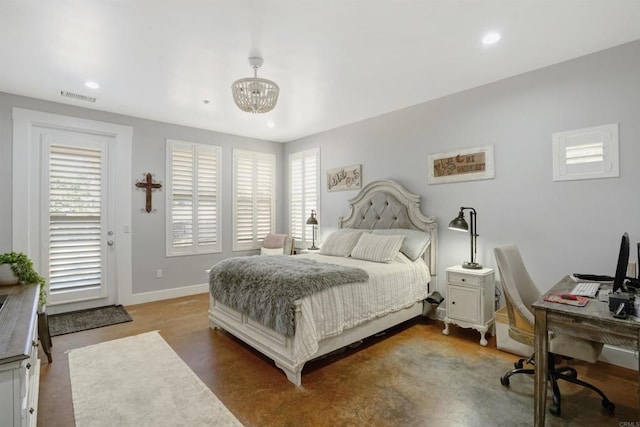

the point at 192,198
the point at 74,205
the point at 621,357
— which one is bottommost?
the point at 621,357

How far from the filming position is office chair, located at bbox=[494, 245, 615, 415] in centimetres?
190

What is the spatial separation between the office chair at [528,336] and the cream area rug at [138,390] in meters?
2.00

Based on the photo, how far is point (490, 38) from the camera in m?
2.46

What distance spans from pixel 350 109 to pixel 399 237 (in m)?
1.83

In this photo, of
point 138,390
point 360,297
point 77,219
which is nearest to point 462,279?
point 360,297

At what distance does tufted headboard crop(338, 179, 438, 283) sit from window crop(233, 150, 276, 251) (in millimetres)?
1719

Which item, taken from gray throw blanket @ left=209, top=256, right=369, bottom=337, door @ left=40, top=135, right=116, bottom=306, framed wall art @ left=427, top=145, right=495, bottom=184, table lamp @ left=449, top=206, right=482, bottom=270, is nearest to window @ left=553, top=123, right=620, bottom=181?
framed wall art @ left=427, top=145, right=495, bottom=184

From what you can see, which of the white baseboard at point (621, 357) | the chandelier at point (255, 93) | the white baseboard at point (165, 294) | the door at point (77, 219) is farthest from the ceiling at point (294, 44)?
the white baseboard at point (165, 294)

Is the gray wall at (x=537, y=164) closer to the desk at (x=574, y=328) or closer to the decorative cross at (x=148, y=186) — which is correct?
the desk at (x=574, y=328)

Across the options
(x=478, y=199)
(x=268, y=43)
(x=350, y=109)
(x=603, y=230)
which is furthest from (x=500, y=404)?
(x=350, y=109)

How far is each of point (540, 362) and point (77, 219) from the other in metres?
5.04

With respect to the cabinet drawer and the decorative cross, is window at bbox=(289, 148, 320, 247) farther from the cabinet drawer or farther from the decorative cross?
the cabinet drawer

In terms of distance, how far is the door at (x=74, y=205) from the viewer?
369 cm

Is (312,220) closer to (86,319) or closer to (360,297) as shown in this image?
(360,297)
